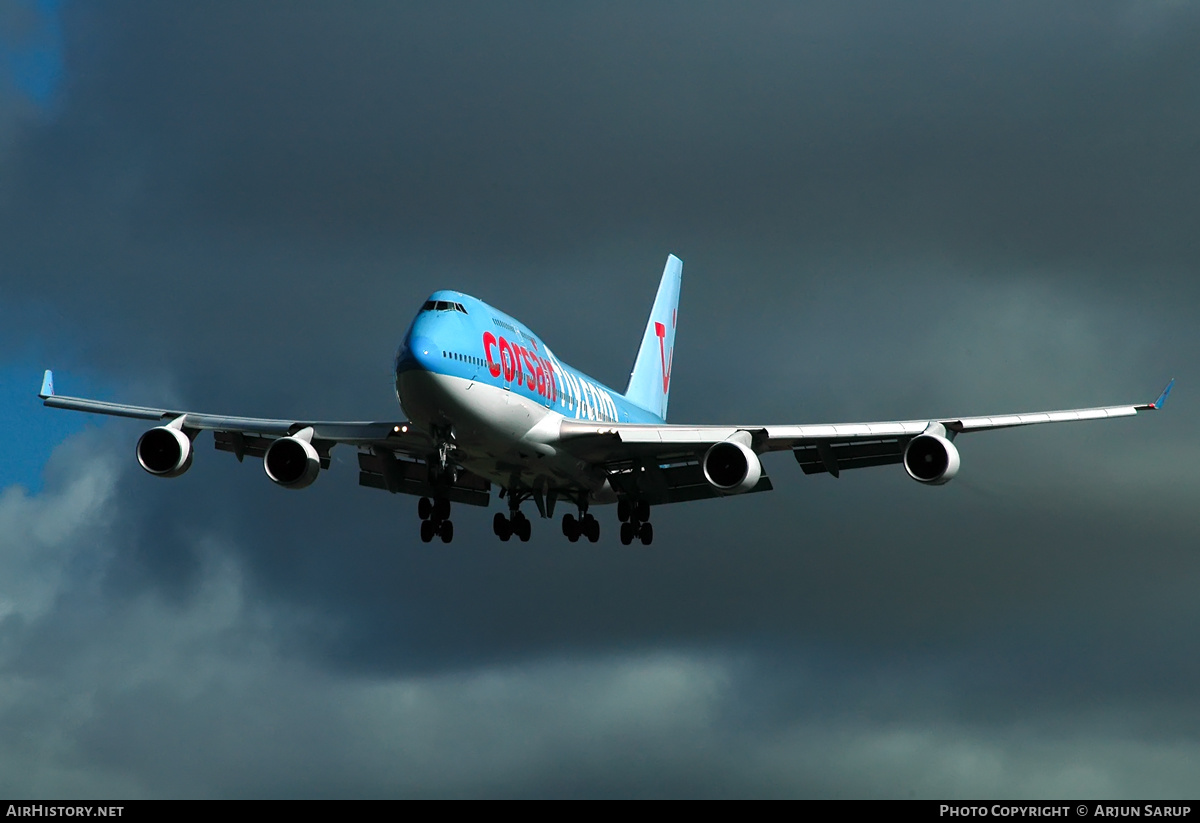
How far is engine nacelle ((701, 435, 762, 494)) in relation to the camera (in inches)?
1907

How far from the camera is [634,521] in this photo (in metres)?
56.8

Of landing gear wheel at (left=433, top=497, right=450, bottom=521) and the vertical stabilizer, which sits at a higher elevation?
the vertical stabilizer

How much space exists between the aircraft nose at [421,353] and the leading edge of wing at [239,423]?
616 cm

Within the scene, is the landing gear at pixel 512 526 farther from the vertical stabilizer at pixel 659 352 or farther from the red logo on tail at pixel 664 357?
the red logo on tail at pixel 664 357

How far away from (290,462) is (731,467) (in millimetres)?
14328

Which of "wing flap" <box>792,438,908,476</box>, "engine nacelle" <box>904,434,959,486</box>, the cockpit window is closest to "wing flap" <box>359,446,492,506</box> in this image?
the cockpit window

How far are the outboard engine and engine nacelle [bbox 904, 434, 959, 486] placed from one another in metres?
19.3

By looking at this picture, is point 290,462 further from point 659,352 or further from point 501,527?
point 659,352

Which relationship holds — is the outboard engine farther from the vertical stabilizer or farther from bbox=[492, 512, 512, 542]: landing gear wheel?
the vertical stabilizer

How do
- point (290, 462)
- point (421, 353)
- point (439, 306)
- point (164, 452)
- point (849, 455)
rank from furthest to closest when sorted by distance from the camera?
point (849, 455), point (164, 452), point (290, 462), point (439, 306), point (421, 353)

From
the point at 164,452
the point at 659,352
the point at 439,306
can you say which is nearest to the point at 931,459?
the point at 439,306
